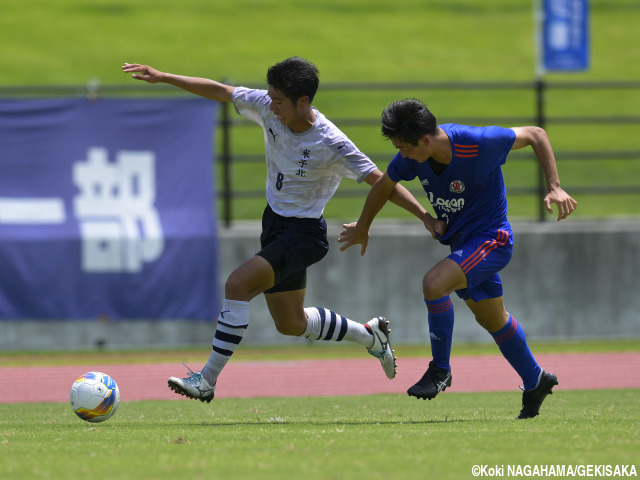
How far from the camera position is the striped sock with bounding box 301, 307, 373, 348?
8227mm

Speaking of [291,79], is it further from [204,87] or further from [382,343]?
[382,343]

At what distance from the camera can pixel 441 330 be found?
7234 mm

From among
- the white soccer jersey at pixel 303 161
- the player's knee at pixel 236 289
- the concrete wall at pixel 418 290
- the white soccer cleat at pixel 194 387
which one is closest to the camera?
the white soccer cleat at pixel 194 387

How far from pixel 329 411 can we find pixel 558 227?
7.52 metres

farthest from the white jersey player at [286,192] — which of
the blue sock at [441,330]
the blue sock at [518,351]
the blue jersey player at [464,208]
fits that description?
the blue sock at [518,351]

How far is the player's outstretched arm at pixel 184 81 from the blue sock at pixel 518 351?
271cm

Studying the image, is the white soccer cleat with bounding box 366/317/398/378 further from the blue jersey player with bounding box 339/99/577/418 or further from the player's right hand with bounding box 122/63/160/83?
the player's right hand with bounding box 122/63/160/83

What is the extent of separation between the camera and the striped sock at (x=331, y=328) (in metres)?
8.23

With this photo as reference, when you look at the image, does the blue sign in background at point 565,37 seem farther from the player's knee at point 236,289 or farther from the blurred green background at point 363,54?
the player's knee at point 236,289

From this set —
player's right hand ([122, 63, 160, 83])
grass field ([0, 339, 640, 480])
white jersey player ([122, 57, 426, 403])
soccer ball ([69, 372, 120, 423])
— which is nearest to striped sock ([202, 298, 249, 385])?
white jersey player ([122, 57, 426, 403])

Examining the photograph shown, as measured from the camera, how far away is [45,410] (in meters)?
8.70

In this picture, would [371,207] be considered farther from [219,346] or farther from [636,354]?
[636,354]

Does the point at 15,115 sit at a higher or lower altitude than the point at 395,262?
higher

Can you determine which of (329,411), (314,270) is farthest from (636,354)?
(329,411)
